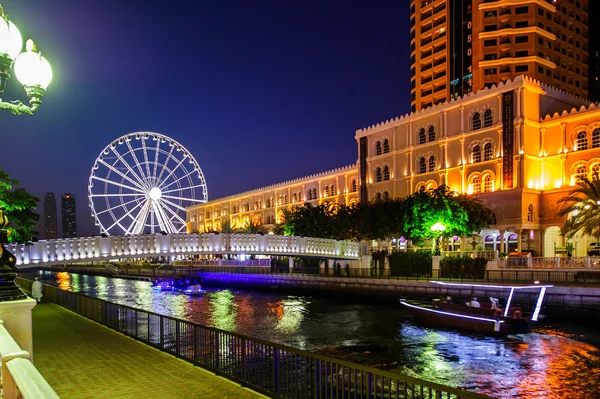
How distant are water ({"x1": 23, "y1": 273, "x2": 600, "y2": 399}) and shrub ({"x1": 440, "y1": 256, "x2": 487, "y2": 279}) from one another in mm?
7357

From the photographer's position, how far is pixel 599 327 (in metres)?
31.2

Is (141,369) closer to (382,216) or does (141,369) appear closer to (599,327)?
Result: (599,327)

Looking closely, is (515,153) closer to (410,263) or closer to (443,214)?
(443,214)

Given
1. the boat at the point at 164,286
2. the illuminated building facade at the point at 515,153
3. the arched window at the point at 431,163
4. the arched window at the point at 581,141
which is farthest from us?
the arched window at the point at 431,163

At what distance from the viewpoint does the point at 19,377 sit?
5.34 meters

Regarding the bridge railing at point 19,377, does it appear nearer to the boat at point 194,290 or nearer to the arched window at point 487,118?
the boat at point 194,290

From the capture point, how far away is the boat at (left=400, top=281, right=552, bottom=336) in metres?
29.5

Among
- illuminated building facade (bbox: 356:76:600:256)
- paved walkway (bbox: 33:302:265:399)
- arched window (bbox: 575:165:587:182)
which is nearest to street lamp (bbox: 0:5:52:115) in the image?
paved walkway (bbox: 33:302:265:399)

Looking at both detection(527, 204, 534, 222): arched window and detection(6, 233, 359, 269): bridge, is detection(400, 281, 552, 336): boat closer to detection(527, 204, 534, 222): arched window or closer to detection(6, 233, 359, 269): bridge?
detection(6, 233, 359, 269): bridge

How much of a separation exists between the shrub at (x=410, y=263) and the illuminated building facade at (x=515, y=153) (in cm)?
1169

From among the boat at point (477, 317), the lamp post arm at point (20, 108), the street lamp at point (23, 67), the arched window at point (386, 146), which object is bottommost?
the boat at point (477, 317)

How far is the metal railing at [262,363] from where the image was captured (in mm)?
8695

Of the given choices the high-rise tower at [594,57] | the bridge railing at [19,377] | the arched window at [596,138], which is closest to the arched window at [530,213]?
the arched window at [596,138]

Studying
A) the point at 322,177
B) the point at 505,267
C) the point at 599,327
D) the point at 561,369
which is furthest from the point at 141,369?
the point at 322,177
